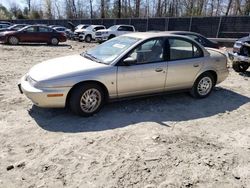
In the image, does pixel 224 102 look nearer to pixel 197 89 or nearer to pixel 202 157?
pixel 197 89

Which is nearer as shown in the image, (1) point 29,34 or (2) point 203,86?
(2) point 203,86

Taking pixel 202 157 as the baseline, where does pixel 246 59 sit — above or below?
above

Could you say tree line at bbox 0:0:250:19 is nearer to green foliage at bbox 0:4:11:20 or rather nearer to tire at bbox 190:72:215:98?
green foliage at bbox 0:4:11:20

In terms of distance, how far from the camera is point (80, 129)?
4867 millimetres

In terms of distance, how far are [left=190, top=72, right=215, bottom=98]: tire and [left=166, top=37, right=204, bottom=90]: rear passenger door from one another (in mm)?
203

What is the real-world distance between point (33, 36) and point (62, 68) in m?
16.4

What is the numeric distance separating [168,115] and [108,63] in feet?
5.15

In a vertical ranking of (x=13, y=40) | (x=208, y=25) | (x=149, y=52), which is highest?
(x=149, y=52)

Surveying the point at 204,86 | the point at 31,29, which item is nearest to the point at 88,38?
the point at 31,29

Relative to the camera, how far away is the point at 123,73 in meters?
5.49

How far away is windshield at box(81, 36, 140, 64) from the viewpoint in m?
5.65

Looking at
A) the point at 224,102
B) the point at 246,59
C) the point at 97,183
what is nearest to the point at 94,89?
the point at 97,183

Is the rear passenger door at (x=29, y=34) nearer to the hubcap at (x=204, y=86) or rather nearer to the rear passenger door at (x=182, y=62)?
the rear passenger door at (x=182, y=62)

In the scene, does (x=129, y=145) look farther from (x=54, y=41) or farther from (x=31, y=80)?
(x=54, y=41)
